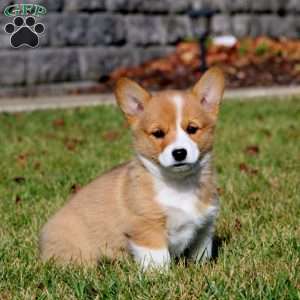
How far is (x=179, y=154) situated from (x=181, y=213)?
339mm

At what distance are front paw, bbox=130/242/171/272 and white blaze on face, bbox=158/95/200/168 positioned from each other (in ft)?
1.43

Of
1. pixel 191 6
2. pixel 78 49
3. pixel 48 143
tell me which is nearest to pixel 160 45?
pixel 191 6

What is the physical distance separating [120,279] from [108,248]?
41 centimetres

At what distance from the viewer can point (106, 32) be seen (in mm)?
13859

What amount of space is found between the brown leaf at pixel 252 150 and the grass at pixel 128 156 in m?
0.01

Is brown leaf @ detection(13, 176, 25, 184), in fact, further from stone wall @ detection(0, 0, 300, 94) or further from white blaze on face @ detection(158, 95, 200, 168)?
stone wall @ detection(0, 0, 300, 94)

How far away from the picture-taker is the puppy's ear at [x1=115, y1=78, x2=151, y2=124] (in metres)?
4.08

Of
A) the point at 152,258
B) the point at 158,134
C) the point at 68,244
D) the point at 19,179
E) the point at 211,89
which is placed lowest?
the point at 19,179

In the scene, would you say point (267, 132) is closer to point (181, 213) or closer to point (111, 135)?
point (111, 135)

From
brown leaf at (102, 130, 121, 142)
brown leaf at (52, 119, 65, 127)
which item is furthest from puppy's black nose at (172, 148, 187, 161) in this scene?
brown leaf at (52, 119, 65, 127)

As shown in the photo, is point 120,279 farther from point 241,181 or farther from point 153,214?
point 241,181

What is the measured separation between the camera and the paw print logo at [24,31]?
1113 cm

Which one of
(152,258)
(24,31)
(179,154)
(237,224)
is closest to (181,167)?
(179,154)

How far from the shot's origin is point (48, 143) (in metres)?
8.20
